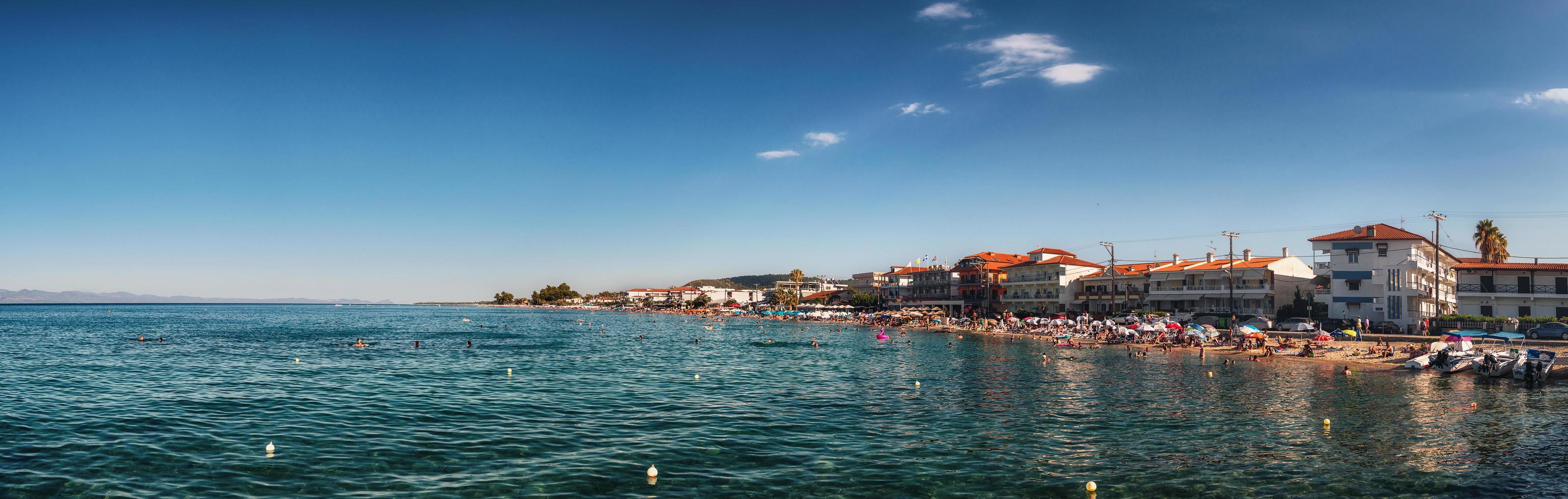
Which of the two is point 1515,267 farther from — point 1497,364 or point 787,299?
point 787,299

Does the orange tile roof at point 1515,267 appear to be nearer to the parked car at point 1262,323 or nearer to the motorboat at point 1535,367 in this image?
the parked car at point 1262,323

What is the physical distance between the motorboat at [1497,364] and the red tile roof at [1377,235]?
3522 cm

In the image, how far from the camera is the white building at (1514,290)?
6397cm

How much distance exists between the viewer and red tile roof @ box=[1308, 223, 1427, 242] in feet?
220

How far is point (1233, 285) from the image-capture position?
82.0m

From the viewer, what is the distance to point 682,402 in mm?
28750

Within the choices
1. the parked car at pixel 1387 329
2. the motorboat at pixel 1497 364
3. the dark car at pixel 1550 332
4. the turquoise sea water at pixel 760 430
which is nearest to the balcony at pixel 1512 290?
the parked car at pixel 1387 329

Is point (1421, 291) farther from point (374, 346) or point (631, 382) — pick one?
point (374, 346)

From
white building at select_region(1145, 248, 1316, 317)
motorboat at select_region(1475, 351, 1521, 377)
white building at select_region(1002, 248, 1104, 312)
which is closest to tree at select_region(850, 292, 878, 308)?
white building at select_region(1002, 248, 1104, 312)

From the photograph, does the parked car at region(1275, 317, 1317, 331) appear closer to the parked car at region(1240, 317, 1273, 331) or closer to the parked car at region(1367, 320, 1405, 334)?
the parked car at region(1240, 317, 1273, 331)

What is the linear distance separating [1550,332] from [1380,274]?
1772 cm

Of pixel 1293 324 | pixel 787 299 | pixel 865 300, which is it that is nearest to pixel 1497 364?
pixel 1293 324

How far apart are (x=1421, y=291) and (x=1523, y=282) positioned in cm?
682

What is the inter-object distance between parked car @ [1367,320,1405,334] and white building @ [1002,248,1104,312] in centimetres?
4064
